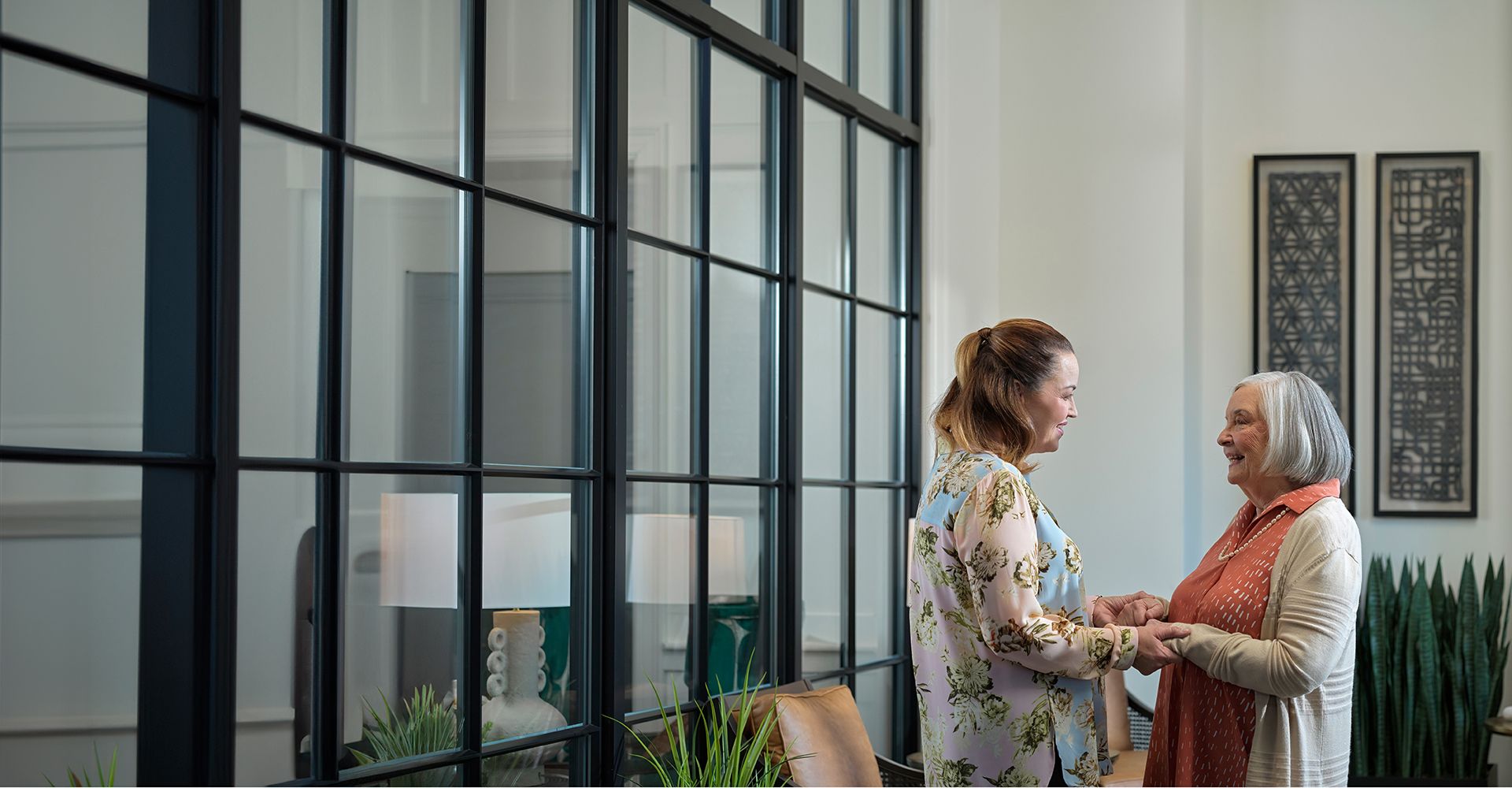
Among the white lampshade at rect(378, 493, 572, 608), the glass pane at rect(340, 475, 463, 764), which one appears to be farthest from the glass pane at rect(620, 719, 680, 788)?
the glass pane at rect(340, 475, 463, 764)

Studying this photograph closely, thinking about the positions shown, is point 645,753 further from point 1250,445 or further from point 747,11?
point 747,11

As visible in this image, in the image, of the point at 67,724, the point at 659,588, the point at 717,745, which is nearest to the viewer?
the point at 67,724

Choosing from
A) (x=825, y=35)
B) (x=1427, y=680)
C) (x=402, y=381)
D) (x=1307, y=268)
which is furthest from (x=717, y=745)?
(x=1307, y=268)

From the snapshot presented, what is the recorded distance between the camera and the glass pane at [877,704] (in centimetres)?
412

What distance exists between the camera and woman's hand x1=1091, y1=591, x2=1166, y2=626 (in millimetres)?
2458

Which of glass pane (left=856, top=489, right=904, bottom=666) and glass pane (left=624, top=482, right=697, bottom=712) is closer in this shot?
glass pane (left=624, top=482, right=697, bottom=712)

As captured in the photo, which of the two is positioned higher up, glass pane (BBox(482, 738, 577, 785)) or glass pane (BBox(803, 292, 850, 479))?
glass pane (BBox(803, 292, 850, 479))

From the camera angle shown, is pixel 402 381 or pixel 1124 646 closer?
pixel 1124 646

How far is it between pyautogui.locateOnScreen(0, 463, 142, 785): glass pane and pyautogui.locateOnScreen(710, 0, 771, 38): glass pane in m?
2.03

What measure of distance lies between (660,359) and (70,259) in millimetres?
1444

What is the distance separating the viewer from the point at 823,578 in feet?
12.8

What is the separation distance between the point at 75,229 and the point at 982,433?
144cm

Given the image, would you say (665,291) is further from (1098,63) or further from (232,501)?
(1098,63)

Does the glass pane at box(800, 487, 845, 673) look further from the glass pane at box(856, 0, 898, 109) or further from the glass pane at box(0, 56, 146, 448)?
the glass pane at box(0, 56, 146, 448)
